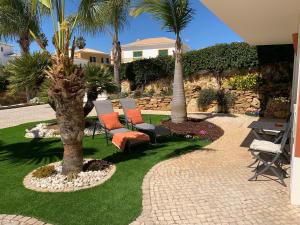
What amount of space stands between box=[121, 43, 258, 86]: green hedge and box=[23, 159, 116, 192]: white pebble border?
39.9ft

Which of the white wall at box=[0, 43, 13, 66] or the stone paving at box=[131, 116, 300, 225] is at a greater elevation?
the white wall at box=[0, 43, 13, 66]

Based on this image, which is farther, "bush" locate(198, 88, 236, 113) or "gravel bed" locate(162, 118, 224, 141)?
"bush" locate(198, 88, 236, 113)

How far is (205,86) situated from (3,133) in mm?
11884

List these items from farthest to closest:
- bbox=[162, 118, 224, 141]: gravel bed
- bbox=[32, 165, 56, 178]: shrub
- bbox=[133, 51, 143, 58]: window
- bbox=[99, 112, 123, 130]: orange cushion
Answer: bbox=[133, 51, 143, 58]: window
bbox=[162, 118, 224, 141]: gravel bed
bbox=[99, 112, 123, 130]: orange cushion
bbox=[32, 165, 56, 178]: shrub

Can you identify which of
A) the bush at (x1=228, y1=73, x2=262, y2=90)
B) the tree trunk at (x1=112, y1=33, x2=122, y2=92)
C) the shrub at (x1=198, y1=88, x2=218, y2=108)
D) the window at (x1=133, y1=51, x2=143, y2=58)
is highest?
the window at (x1=133, y1=51, x2=143, y2=58)

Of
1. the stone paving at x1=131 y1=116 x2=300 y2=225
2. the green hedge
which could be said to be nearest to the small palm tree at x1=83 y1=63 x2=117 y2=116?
the stone paving at x1=131 y1=116 x2=300 y2=225

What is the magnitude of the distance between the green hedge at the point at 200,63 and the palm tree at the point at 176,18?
547 centimetres

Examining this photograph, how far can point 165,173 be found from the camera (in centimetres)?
643

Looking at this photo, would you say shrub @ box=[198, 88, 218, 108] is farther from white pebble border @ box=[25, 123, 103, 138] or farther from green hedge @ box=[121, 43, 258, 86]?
white pebble border @ box=[25, 123, 103, 138]

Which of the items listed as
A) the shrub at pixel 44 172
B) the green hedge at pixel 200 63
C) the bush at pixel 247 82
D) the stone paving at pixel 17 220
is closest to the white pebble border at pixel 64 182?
the shrub at pixel 44 172

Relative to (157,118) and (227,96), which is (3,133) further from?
(227,96)

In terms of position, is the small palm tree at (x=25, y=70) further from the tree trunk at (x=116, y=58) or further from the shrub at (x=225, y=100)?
the tree trunk at (x=116, y=58)

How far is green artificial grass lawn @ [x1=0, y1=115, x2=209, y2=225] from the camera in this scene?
4.66 meters

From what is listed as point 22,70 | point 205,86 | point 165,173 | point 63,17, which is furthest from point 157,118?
point 63,17
